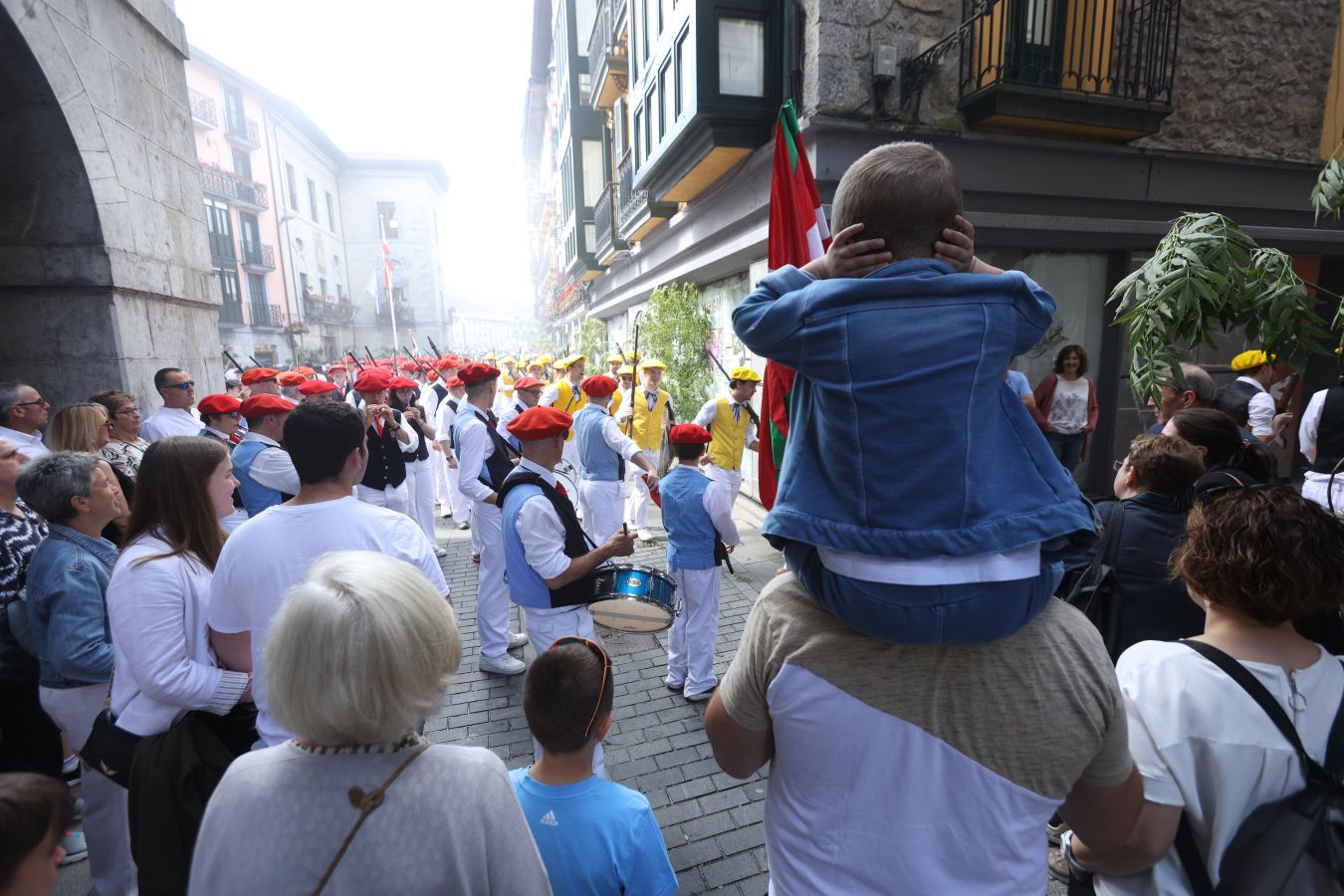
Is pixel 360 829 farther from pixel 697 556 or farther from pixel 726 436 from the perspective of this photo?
pixel 726 436

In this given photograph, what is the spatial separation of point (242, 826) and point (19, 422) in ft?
17.6

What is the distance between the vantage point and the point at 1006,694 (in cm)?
110

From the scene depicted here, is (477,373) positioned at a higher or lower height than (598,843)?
higher

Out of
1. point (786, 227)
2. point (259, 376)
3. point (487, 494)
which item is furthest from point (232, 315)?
point (786, 227)

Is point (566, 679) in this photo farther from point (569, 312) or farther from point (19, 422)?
point (569, 312)

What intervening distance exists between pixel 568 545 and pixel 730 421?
4.47m

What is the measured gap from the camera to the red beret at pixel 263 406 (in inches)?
201

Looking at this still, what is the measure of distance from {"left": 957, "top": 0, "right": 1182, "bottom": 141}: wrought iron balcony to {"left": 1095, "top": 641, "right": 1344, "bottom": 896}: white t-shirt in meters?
7.64

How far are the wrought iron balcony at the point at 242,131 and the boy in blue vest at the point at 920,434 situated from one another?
157 feet

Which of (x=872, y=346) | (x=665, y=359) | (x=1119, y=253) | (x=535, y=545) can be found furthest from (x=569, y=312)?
(x=872, y=346)

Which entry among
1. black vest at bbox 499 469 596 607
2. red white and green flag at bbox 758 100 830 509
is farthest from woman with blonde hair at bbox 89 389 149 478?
→ red white and green flag at bbox 758 100 830 509

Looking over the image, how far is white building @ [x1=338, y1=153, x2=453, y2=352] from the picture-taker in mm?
57062

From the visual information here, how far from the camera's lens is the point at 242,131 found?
123 ft

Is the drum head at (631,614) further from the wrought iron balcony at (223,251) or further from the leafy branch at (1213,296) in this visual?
the wrought iron balcony at (223,251)
